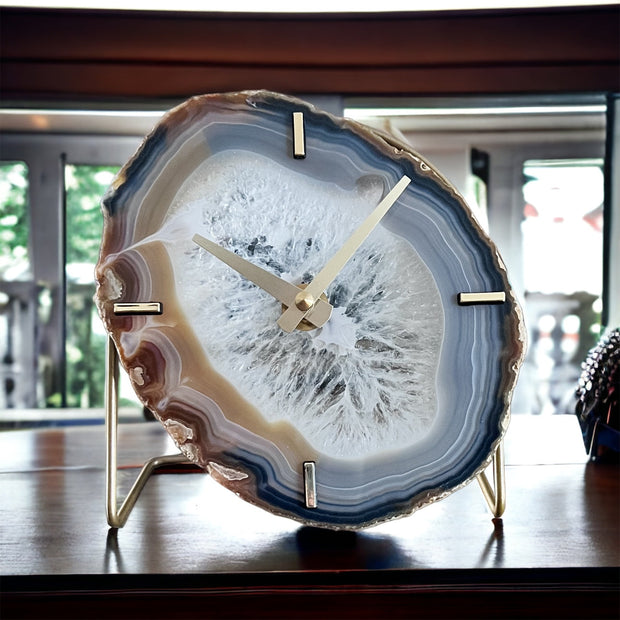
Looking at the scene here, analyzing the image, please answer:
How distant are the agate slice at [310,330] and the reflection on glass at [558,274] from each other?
7.50 feet

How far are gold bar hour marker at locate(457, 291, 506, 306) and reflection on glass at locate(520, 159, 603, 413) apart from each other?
7.47 ft

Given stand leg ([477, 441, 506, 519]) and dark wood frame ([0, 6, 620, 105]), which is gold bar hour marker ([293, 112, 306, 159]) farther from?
dark wood frame ([0, 6, 620, 105])

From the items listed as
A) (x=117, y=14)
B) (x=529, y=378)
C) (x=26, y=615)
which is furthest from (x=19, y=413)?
(x=26, y=615)

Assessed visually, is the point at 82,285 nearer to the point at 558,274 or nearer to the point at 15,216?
the point at 15,216

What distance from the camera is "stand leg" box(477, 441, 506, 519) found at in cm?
51

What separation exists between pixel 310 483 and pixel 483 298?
0.63 ft

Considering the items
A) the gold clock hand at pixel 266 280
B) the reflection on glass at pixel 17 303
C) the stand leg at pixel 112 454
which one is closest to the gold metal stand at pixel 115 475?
the stand leg at pixel 112 454

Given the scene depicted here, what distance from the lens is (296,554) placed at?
0.45m

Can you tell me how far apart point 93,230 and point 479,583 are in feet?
8.37

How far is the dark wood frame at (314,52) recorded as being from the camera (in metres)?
1.40

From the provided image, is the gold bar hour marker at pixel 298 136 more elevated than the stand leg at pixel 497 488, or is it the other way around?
the gold bar hour marker at pixel 298 136

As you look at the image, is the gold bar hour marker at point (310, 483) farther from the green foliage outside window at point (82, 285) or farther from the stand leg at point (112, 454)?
the green foliage outside window at point (82, 285)

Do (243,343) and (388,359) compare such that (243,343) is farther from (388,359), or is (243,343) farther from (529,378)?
(529,378)

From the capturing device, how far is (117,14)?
1.40 metres
